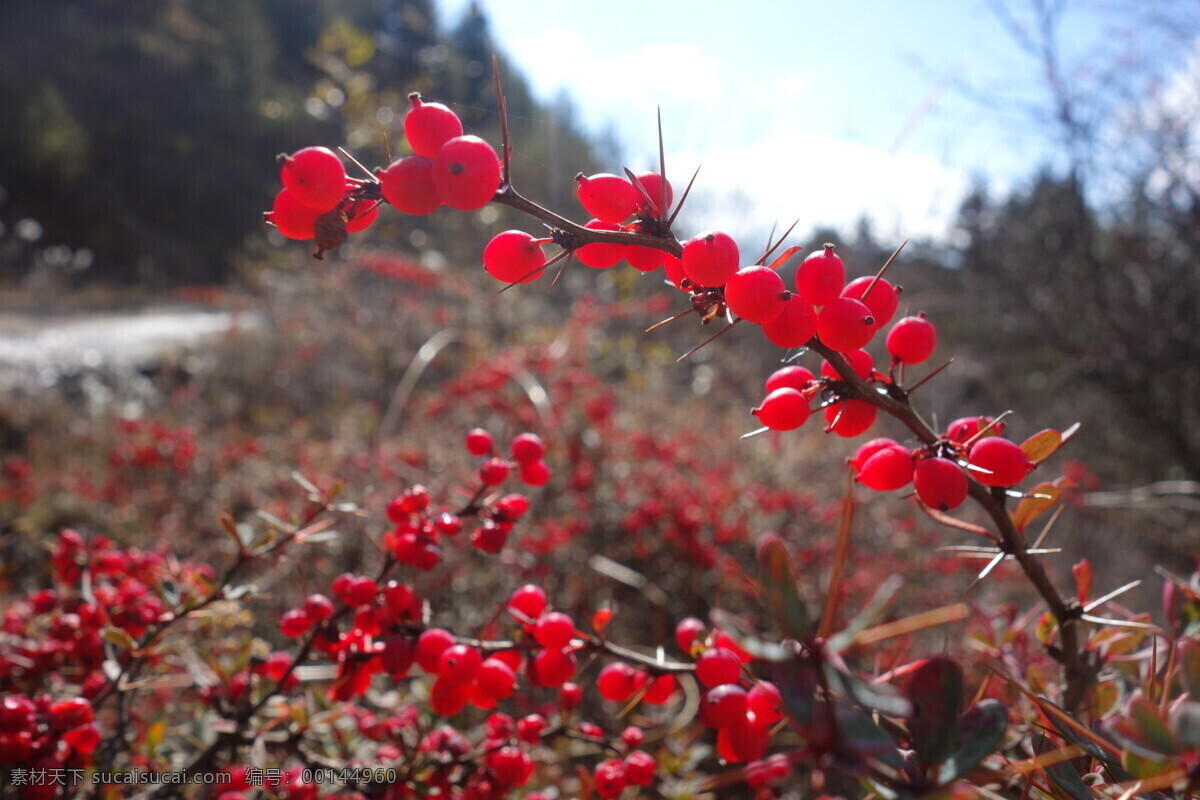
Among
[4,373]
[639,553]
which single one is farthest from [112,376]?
[639,553]

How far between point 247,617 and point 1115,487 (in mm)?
5519

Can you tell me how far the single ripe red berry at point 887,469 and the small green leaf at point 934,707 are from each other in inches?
6.9

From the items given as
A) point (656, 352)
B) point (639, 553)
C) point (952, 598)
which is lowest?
point (952, 598)

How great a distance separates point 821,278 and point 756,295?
9cm

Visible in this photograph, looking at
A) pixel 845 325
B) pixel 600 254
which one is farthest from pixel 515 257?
pixel 845 325

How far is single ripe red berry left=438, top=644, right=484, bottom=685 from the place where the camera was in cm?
75

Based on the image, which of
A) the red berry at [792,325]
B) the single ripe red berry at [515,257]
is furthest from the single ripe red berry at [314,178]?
the red berry at [792,325]

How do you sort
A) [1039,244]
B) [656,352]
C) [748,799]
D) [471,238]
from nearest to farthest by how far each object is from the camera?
1. [748,799]
2. [656,352]
3. [1039,244]
4. [471,238]

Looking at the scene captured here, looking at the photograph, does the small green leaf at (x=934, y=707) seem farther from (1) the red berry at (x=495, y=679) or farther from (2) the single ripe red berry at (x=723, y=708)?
(1) the red berry at (x=495, y=679)

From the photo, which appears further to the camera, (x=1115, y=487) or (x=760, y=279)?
(x=1115, y=487)

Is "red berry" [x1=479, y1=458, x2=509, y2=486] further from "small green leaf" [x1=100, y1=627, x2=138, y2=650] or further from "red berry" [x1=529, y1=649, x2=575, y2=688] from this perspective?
"small green leaf" [x1=100, y1=627, x2=138, y2=650]

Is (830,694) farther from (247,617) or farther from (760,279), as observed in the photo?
(247,617)

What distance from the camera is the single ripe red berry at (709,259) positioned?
0.57 metres

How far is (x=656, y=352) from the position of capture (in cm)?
457
